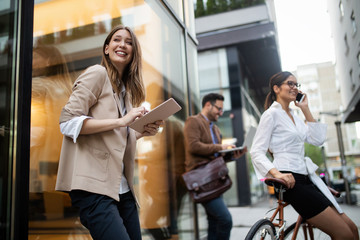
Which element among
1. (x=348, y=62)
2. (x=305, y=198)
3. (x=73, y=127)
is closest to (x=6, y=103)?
(x=73, y=127)

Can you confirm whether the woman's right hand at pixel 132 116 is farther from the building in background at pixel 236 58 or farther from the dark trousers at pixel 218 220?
the building in background at pixel 236 58

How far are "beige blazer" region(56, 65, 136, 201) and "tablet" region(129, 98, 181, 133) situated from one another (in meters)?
0.11

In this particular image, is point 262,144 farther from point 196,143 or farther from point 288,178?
point 196,143

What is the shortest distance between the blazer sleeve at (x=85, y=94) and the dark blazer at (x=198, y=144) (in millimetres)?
2109

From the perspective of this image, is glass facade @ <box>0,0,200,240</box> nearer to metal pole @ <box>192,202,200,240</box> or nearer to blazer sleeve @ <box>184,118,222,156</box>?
metal pole @ <box>192,202,200,240</box>

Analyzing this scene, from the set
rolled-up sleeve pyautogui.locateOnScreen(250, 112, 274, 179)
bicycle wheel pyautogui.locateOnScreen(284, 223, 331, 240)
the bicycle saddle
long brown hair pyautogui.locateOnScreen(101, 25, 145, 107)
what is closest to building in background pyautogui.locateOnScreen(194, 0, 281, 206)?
bicycle wheel pyautogui.locateOnScreen(284, 223, 331, 240)

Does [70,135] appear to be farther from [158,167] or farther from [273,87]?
[158,167]

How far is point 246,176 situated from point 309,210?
9.69m

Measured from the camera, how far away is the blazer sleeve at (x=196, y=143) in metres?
3.62

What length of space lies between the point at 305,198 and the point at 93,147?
1401 mm

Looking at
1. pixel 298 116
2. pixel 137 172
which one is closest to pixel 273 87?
pixel 298 116

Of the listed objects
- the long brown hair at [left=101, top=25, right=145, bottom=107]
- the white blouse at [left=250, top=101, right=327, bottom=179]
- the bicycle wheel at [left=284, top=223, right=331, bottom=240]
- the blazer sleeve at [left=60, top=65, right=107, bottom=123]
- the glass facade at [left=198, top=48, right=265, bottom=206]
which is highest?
the glass facade at [left=198, top=48, right=265, bottom=206]

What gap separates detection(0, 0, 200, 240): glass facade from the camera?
1.60m

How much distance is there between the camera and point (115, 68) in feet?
6.15
